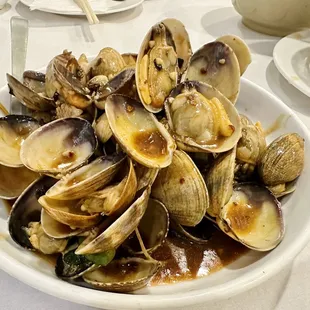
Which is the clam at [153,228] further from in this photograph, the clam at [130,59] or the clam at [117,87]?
the clam at [130,59]

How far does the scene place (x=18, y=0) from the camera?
187 cm


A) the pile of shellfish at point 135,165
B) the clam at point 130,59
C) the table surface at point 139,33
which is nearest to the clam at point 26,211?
the pile of shellfish at point 135,165

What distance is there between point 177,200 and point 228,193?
0.10 metres

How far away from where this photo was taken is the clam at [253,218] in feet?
2.61

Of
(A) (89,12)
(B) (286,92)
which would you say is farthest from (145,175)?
(A) (89,12)

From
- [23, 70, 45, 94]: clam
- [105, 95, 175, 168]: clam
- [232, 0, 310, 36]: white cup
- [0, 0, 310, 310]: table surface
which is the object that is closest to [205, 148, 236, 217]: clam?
[105, 95, 175, 168]: clam

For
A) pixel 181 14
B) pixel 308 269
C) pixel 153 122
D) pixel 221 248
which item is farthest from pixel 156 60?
pixel 181 14

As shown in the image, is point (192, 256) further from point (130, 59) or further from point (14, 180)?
point (130, 59)

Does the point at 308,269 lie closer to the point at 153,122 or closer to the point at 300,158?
the point at 300,158

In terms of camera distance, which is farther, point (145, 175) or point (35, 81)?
point (35, 81)

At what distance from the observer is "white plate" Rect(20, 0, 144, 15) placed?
1725 millimetres

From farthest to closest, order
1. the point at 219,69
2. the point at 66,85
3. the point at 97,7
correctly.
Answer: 1. the point at 97,7
2. the point at 219,69
3. the point at 66,85

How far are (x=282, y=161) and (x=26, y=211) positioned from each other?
1.73ft

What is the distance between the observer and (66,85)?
0.89 metres
